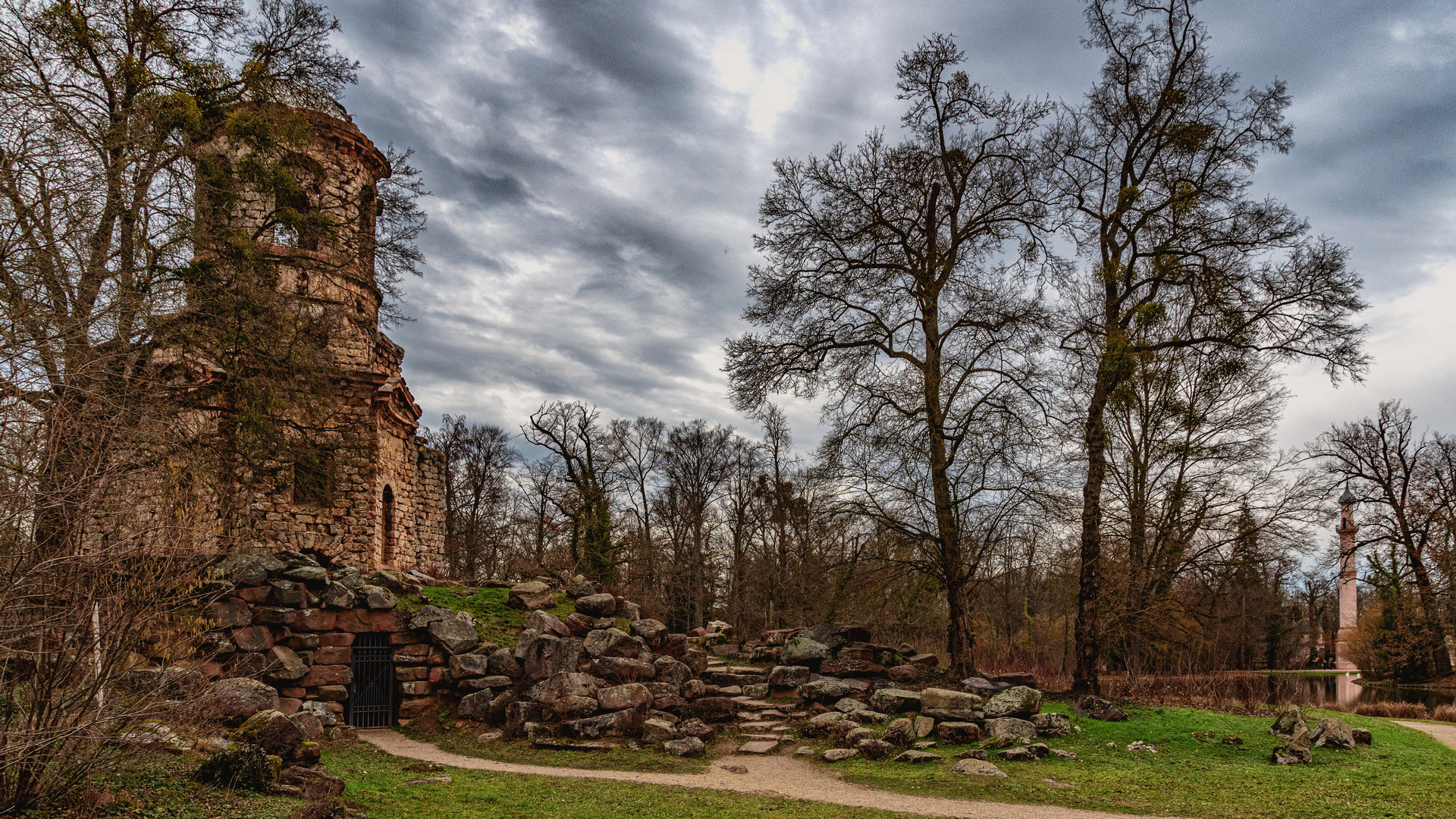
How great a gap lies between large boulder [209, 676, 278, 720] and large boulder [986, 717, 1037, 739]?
30.1 ft

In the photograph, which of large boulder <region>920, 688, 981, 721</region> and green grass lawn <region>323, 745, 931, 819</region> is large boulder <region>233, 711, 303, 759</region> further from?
large boulder <region>920, 688, 981, 721</region>

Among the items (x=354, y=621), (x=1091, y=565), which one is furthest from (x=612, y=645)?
(x=1091, y=565)

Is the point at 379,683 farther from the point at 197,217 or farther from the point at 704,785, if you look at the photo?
the point at 197,217

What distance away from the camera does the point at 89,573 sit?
5551mm

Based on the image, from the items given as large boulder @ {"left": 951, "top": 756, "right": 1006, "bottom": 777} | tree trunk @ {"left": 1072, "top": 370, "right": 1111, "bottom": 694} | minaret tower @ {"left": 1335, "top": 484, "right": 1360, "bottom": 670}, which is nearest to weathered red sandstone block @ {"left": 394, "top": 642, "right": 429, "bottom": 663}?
large boulder @ {"left": 951, "top": 756, "right": 1006, "bottom": 777}

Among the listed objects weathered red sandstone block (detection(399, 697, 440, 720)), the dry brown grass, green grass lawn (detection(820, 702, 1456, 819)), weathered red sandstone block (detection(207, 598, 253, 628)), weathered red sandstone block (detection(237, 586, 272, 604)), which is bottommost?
the dry brown grass

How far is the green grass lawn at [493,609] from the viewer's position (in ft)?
44.4

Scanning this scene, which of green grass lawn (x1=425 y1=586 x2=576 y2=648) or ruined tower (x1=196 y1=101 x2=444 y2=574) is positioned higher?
ruined tower (x1=196 y1=101 x2=444 y2=574)

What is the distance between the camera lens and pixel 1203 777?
8578 mm

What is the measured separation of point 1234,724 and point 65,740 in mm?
12853

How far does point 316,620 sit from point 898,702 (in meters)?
9.05

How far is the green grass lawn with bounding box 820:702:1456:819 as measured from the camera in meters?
7.53

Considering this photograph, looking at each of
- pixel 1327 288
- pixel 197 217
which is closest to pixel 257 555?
pixel 197 217

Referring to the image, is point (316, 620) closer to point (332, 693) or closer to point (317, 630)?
point (317, 630)
